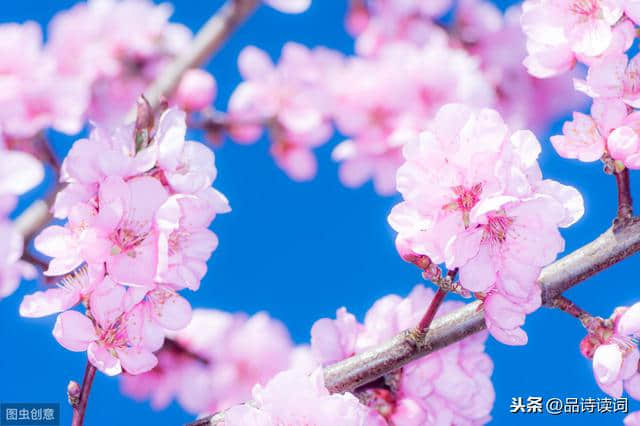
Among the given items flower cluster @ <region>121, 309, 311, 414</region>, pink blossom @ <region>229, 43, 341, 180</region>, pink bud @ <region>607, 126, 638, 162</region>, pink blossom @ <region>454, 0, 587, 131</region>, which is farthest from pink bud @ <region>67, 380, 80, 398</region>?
pink blossom @ <region>454, 0, 587, 131</region>

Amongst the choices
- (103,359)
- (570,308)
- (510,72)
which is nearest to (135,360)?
(103,359)

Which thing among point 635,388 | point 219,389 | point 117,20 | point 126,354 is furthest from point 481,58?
point 126,354

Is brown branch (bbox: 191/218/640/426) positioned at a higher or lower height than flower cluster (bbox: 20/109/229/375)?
lower

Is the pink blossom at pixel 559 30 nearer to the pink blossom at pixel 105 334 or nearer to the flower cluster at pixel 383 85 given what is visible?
the pink blossom at pixel 105 334

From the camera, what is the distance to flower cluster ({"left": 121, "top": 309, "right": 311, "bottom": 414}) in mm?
2131

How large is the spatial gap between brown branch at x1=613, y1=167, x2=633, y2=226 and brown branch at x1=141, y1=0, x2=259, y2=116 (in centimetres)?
105

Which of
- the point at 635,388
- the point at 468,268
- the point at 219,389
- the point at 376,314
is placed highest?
the point at 219,389

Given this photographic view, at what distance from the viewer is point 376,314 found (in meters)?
1.32

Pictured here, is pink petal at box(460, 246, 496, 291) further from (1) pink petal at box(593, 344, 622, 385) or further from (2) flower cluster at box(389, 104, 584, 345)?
(1) pink petal at box(593, 344, 622, 385)

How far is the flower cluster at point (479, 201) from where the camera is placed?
98 centimetres

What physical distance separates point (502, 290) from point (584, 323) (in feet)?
0.49

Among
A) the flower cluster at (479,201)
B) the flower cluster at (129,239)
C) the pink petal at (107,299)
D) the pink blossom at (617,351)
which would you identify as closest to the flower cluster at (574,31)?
the flower cluster at (479,201)

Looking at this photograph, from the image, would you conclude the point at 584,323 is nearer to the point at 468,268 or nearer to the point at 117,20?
the point at 468,268

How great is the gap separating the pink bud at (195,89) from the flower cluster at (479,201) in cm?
111
